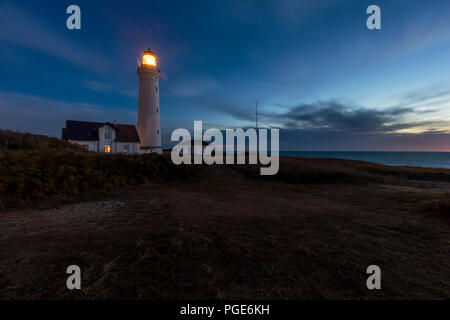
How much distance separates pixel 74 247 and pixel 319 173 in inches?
608

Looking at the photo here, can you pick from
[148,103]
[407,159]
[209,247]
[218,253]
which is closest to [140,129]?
[148,103]

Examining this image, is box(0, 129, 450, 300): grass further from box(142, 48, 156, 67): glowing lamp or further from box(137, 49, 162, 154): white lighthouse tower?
box(142, 48, 156, 67): glowing lamp

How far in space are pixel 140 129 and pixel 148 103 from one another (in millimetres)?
3808

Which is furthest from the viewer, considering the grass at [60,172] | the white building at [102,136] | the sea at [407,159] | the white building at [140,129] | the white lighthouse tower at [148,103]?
the sea at [407,159]

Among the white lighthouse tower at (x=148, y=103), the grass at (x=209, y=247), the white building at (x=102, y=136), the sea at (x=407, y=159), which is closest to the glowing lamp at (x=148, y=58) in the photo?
the white lighthouse tower at (x=148, y=103)

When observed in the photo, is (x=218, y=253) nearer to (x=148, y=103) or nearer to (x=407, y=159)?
(x=148, y=103)

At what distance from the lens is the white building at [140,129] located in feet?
80.3

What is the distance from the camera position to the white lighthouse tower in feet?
80.9

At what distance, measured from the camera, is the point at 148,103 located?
25.1m

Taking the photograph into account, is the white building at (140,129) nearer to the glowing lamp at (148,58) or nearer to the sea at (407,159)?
the glowing lamp at (148,58)

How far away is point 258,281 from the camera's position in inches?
93.4
